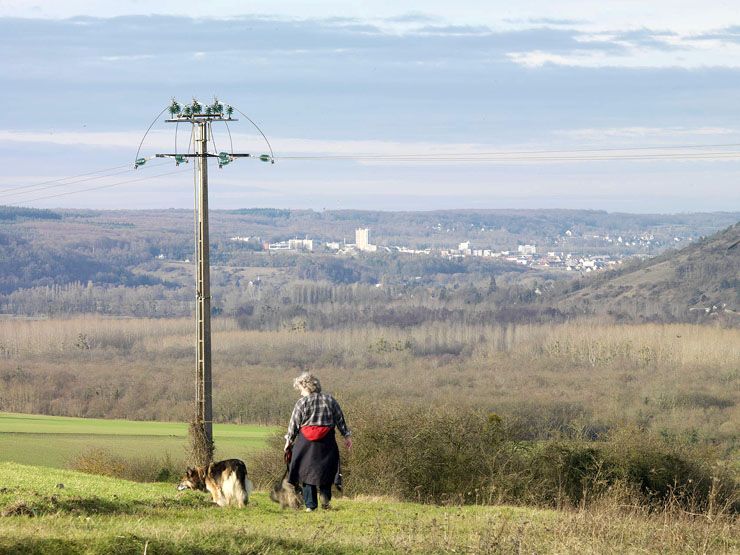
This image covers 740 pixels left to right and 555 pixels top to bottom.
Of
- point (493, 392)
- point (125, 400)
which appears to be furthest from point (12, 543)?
point (493, 392)

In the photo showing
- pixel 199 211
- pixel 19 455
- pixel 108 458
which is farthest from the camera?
pixel 19 455

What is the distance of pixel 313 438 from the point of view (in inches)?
635

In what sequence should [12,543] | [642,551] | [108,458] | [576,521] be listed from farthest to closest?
1. [108,458]
2. [576,521]
3. [642,551]
4. [12,543]

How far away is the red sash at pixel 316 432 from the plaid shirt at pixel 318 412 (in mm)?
54

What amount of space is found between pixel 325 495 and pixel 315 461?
2.06 ft

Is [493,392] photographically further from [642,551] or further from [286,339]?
[642,551]

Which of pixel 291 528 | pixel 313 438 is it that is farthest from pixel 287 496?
pixel 291 528

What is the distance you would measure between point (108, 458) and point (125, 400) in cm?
8255

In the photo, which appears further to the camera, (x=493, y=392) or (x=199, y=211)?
(x=493, y=392)

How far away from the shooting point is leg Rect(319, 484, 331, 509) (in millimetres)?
16438

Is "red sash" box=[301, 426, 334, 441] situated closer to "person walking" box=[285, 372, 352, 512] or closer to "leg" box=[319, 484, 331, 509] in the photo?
"person walking" box=[285, 372, 352, 512]

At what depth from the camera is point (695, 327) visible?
18150 cm

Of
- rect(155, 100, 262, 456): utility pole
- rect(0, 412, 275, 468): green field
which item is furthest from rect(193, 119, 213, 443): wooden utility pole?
rect(0, 412, 275, 468): green field

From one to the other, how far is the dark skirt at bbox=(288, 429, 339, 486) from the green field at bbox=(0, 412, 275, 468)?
2736 centimetres
